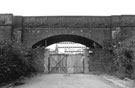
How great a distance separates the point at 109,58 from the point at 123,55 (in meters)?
5.32

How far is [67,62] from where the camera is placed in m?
21.6

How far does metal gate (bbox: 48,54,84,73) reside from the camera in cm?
2150

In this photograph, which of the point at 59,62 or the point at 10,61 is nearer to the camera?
the point at 10,61

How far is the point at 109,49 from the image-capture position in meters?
17.9

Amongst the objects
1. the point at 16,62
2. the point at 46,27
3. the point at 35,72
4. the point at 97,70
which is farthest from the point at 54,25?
the point at 16,62

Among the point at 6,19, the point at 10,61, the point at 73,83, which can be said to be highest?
the point at 6,19

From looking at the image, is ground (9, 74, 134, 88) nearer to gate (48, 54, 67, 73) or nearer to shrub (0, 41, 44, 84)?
shrub (0, 41, 44, 84)

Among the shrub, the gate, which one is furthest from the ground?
the gate

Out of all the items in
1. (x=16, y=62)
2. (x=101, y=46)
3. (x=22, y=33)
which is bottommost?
(x=16, y=62)

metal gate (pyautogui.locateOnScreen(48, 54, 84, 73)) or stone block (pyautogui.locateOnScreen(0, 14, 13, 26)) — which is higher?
stone block (pyautogui.locateOnScreen(0, 14, 13, 26))

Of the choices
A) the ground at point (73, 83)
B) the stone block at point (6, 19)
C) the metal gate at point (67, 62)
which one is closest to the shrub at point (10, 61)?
the ground at point (73, 83)

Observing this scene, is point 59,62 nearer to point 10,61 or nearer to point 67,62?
point 67,62

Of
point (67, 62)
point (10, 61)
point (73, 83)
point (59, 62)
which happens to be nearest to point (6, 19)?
point (59, 62)

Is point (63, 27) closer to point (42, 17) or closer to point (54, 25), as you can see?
point (54, 25)
